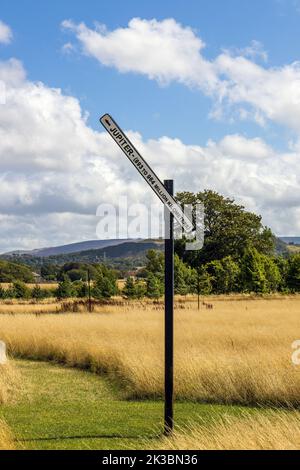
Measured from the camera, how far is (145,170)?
6734 millimetres

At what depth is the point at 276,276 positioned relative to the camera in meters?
49.9

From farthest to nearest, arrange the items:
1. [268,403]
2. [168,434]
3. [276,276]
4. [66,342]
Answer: [276,276] < [66,342] < [268,403] < [168,434]

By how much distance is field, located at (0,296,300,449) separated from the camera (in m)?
7.37

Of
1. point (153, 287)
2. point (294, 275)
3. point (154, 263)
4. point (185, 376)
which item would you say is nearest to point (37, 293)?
point (154, 263)

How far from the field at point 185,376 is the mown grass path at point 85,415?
1.3 inches

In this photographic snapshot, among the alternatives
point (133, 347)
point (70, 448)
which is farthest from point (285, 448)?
point (133, 347)

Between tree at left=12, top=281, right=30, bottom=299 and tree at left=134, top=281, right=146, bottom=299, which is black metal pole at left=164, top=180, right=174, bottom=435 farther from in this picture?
tree at left=12, top=281, right=30, bottom=299

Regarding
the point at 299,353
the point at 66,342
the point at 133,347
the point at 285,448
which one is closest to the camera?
the point at 285,448

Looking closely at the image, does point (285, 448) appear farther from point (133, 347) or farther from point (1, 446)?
point (133, 347)

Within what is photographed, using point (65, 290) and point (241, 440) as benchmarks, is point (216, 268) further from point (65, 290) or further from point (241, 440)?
point (241, 440)

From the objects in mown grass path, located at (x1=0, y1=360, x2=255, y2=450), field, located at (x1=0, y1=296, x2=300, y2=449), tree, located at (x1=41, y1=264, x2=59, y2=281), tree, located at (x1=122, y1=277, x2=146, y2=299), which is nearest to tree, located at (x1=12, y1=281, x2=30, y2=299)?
tree, located at (x1=122, y1=277, x2=146, y2=299)

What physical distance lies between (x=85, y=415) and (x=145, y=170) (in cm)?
482

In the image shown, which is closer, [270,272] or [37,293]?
[270,272]

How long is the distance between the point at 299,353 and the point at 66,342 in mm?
7075
